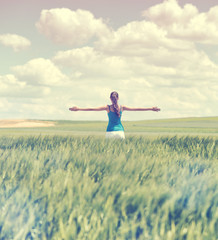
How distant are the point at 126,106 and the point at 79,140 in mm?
1971

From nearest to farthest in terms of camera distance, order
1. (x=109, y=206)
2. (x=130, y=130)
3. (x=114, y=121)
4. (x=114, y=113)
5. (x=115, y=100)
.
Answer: (x=109, y=206) → (x=115, y=100) → (x=114, y=113) → (x=114, y=121) → (x=130, y=130)

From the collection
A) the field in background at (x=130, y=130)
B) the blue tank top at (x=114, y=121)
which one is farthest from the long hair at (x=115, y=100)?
the field in background at (x=130, y=130)

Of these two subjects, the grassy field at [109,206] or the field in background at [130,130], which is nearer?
the grassy field at [109,206]

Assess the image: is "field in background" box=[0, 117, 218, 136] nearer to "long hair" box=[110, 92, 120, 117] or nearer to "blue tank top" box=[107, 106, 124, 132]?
"blue tank top" box=[107, 106, 124, 132]

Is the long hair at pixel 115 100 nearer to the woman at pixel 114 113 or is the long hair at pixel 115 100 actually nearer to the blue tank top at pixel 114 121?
the woman at pixel 114 113

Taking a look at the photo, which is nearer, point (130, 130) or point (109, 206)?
point (109, 206)

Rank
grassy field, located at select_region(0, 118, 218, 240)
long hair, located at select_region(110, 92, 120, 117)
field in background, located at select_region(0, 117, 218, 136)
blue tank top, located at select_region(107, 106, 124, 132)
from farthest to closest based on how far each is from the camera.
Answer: field in background, located at select_region(0, 117, 218, 136)
blue tank top, located at select_region(107, 106, 124, 132)
long hair, located at select_region(110, 92, 120, 117)
grassy field, located at select_region(0, 118, 218, 240)

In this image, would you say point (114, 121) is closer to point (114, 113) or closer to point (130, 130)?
point (114, 113)

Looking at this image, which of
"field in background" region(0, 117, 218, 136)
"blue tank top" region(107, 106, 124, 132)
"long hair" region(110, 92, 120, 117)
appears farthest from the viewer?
"field in background" region(0, 117, 218, 136)

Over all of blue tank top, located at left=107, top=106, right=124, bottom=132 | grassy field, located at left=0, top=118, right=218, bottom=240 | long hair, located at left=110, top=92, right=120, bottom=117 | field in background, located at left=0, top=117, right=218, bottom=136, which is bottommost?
field in background, located at left=0, top=117, right=218, bottom=136

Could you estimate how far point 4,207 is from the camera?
4.30 m

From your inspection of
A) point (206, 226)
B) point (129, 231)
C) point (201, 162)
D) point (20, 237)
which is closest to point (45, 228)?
point (20, 237)

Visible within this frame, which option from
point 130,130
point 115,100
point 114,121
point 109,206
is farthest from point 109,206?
point 130,130

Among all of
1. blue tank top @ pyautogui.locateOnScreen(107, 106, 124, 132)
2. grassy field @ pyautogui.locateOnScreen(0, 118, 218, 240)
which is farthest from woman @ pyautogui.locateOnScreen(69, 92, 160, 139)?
grassy field @ pyautogui.locateOnScreen(0, 118, 218, 240)
